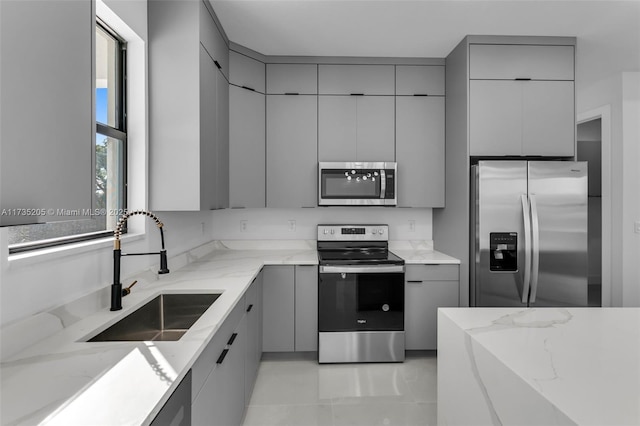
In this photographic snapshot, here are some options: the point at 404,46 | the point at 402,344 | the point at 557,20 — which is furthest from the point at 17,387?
the point at 557,20

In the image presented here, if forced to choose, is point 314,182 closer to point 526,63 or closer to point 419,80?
point 419,80

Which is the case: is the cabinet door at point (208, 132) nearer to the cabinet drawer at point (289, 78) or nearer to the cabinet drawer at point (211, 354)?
the cabinet drawer at point (289, 78)

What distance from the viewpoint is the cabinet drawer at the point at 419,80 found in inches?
120

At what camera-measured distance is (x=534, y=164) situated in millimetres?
2525

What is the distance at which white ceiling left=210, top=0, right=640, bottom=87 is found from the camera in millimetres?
2256

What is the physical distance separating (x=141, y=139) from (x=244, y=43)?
1.29 m

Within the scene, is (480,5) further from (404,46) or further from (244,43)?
(244,43)

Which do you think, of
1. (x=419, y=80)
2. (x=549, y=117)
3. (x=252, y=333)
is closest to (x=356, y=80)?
(x=419, y=80)

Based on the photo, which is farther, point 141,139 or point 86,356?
point 141,139

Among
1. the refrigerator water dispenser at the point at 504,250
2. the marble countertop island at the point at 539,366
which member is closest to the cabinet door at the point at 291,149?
the refrigerator water dispenser at the point at 504,250

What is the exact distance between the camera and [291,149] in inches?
120

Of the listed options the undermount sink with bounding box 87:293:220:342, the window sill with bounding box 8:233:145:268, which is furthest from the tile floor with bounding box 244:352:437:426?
the window sill with bounding box 8:233:145:268

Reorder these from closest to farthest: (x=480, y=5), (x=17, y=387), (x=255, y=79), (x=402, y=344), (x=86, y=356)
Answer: (x=17, y=387)
(x=86, y=356)
(x=480, y=5)
(x=402, y=344)
(x=255, y=79)

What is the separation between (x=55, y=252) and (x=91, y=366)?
584mm
